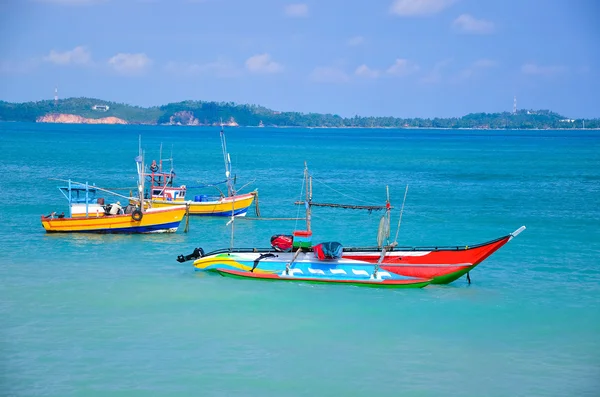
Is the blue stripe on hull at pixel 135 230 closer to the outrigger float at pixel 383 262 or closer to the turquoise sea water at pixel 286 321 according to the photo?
the turquoise sea water at pixel 286 321

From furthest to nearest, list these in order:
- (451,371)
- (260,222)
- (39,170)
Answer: (39,170) → (260,222) → (451,371)

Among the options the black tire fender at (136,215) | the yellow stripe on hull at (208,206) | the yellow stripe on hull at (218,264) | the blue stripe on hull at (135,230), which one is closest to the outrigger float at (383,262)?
the yellow stripe on hull at (218,264)

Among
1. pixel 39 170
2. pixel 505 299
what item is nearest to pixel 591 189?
pixel 505 299

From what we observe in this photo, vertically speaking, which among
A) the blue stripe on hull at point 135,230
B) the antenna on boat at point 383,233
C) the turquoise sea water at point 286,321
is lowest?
the turquoise sea water at point 286,321

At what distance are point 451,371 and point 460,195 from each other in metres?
47.9

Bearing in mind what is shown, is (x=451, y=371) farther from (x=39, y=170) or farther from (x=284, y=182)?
(x=39, y=170)

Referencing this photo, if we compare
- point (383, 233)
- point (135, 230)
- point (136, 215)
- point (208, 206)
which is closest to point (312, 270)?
point (383, 233)

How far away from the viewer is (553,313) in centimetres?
3045

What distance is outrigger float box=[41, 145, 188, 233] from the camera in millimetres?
45156

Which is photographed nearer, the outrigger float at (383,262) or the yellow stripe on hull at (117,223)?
the outrigger float at (383,262)

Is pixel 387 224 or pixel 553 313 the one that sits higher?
pixel 387 224

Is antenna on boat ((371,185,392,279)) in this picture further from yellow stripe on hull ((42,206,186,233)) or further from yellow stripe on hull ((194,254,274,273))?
yellow stripe on hull ((42,206,186,233))

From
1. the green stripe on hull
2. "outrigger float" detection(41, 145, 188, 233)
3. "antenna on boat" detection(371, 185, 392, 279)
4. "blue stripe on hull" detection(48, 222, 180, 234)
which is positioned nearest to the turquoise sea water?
the green stripe on hull

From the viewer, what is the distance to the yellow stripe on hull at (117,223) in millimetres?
45094
